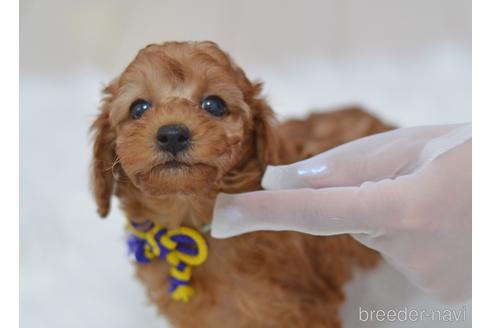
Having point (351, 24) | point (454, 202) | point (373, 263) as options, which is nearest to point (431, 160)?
point (454, 202)

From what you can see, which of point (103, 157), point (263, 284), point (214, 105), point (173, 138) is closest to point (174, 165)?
point (173, 138)

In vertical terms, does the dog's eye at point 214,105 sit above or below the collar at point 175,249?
above

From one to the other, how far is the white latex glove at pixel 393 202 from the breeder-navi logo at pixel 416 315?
1.4 inches

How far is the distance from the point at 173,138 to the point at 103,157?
0.51 m

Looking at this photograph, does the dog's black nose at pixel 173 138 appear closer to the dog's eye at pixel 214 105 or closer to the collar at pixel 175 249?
the dog's eye at pixel 214 105

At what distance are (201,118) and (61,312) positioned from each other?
3.74ft

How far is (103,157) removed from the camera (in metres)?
1.77

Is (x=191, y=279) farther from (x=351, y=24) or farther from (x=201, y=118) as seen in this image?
(x=351, y=24)

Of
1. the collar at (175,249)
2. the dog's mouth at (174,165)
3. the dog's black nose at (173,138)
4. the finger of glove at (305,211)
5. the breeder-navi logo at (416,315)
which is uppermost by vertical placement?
the dog's black nose at (173,138)

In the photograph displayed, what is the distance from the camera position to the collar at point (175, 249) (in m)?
1.79

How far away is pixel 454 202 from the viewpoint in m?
1.40

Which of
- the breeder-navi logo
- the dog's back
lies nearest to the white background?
the breeder-navi logo

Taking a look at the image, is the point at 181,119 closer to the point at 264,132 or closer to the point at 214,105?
the point at 214,105

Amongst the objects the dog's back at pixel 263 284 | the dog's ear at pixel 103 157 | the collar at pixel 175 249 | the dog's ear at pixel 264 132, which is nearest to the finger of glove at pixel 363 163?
the dog's ear at pixel 264 132
